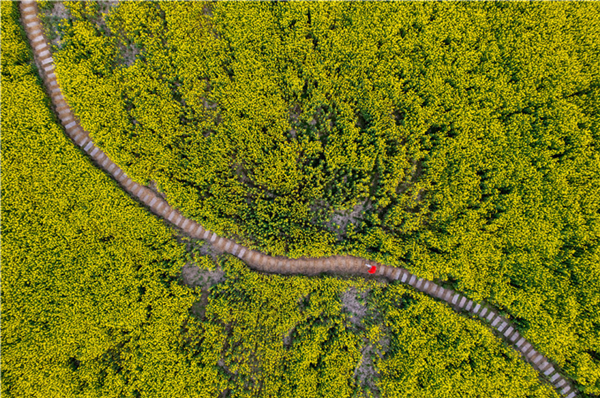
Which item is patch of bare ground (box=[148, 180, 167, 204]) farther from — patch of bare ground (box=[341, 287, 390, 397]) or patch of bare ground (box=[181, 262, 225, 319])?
patch of bare ground (box=[341, 287, 390, 397])

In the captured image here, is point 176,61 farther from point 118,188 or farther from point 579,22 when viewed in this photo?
point 579,22

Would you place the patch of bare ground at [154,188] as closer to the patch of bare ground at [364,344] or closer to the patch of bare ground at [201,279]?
the patch of bare ground at [201,279]

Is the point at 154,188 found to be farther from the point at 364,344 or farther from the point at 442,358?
the point at 442,358

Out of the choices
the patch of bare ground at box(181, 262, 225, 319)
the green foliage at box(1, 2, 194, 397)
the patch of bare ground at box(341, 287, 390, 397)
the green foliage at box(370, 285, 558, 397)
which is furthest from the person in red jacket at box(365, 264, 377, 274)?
the green foliage at box(1, 2, 194, 397)

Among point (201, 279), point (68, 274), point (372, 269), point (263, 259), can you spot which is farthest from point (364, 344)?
point (68, 274)

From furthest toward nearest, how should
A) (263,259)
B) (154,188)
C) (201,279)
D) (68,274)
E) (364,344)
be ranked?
(263,259), (154,188), (201,279), (364,344), (68,274)

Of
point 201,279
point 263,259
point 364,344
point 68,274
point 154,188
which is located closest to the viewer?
point 68,274

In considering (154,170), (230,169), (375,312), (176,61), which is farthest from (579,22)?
(154,170)
